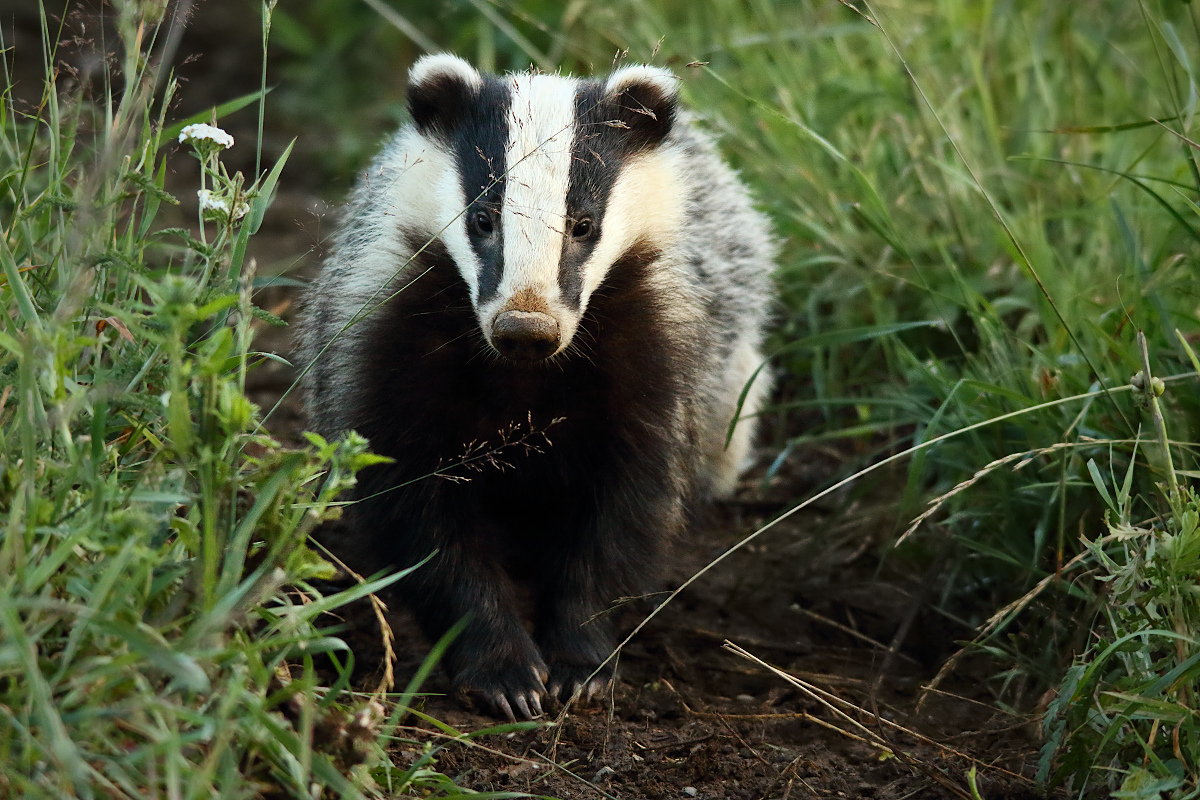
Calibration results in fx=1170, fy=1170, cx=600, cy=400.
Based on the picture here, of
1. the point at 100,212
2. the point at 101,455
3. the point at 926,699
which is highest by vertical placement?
the point at 100,212

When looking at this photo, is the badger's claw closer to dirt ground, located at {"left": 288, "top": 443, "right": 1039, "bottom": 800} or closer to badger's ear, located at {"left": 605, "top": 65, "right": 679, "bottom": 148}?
dirt ground, located at {"left": 288, "top": 443, "right": 1039, "bottom": 800}

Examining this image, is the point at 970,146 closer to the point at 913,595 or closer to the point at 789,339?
the point at 789,339

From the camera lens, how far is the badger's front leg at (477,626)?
2535 millimetres

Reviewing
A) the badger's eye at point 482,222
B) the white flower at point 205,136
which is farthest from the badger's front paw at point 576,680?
the white flower at point 205,136

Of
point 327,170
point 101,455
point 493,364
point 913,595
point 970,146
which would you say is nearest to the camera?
point 101,455

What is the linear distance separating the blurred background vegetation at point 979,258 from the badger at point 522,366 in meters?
0.39

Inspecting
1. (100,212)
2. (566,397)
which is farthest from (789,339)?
(100,212)

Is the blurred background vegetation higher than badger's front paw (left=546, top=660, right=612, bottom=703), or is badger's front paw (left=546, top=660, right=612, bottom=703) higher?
the blurred background vegetation

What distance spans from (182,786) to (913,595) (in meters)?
1.95

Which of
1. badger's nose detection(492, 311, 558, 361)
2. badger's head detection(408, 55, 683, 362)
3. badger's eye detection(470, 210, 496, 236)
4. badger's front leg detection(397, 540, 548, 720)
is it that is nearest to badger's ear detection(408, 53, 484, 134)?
badger's head detection(408, 55, 683, 362)

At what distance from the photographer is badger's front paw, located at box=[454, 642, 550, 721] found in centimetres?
251

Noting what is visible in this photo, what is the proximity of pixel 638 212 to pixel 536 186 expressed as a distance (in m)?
0.38

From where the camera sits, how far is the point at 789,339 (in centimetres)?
402

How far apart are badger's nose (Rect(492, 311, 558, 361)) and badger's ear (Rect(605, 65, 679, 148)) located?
2.29 feet
